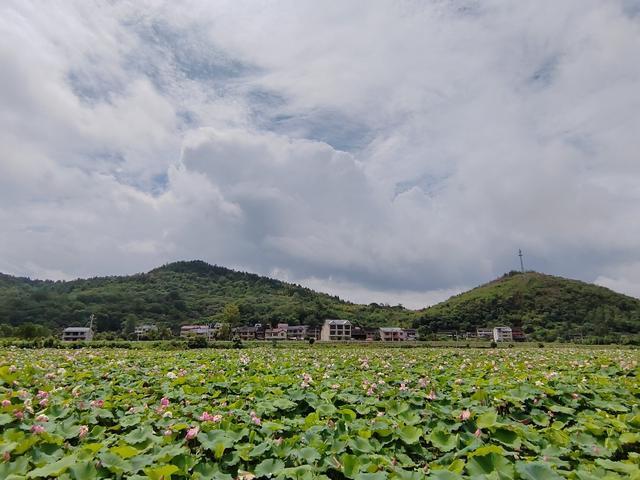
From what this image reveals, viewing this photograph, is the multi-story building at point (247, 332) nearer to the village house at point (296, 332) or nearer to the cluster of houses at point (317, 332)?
the cluster of houses at point (317, 332)

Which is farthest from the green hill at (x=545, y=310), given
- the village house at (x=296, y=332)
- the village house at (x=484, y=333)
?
the village house at (x=296, y=332)

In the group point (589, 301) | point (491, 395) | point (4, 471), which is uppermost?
point (589, 301)

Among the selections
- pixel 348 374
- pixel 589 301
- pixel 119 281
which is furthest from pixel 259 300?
pixel 348 374

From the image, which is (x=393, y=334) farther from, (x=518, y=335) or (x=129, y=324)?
(x=129, y=324)

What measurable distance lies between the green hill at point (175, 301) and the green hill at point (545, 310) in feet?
55.7

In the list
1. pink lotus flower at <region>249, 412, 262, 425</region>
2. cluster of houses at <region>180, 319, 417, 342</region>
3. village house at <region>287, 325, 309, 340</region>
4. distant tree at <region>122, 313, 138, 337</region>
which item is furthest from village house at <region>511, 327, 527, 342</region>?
pink lotus flower at <region>249, 412, 262, 425</region>

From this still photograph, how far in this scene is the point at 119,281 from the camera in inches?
5620

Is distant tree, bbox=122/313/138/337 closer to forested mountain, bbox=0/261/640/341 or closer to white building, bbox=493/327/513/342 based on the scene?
forested mountain, bbox=0/261/640/341

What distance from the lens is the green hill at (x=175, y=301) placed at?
96188 mm

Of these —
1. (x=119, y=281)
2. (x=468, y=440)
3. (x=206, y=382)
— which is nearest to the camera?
(x=468, y=440)

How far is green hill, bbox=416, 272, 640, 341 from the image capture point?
93250mm

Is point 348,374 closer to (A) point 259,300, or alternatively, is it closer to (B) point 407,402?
(B) point 407,402

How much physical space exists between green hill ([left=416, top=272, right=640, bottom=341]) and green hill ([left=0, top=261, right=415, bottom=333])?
16987 mm

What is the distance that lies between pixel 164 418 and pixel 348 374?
14.7 ft
